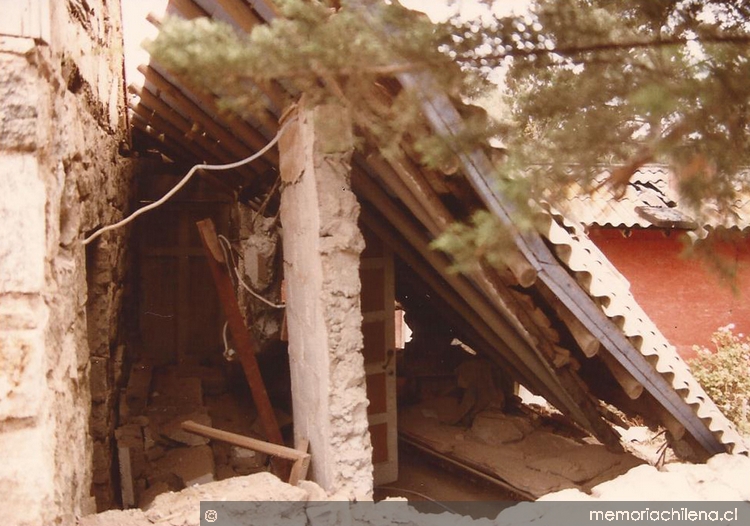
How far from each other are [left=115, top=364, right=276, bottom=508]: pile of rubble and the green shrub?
4945 mm

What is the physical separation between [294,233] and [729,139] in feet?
8.70

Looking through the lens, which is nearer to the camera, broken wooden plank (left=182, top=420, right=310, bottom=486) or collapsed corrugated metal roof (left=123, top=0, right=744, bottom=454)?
collapsed corrugated metal roof (left=123, top=0, right=744, bottom=454)

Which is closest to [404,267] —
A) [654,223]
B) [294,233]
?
[294,233]

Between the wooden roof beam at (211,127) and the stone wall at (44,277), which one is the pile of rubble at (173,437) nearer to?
the stone wall at (44,277)

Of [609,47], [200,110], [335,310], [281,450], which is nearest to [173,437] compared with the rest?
[281,450]

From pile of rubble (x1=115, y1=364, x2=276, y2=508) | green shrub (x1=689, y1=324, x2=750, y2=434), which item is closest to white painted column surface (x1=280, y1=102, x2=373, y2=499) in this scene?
pile of rubble (x1=115, y1=364, x2=276, y2=508)

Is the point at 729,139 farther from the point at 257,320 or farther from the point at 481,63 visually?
the point at 257,320

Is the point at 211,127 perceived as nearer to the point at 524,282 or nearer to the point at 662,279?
the point at 524,282

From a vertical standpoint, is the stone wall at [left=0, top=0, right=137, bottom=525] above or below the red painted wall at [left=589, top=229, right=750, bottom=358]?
below

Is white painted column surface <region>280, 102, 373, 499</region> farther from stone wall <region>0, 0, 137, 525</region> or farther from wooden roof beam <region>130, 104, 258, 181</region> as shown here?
wooden roof beam <region>130, 104, 258, 181</region>

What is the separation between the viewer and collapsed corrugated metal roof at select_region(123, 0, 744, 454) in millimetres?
3322

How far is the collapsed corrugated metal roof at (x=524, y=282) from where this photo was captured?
10.9 feet

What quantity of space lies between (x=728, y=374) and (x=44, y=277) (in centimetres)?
703

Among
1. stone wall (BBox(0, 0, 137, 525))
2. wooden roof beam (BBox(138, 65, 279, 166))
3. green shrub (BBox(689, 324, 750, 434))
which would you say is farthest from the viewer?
green shrub (BBox(689, 324, 750, 434))
